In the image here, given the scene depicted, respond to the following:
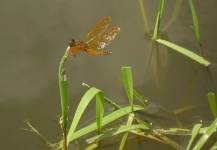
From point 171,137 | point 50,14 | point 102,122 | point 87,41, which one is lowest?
point 171,137

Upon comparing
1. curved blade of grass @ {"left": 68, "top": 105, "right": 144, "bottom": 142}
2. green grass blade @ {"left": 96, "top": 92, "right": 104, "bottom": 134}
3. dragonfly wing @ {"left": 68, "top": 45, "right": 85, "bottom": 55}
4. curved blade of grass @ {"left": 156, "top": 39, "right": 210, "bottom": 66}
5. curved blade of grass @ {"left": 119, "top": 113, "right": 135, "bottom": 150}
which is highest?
dragonfly wing @ {"left": 68, "top": 45, "right": 85, "bottom": 55}

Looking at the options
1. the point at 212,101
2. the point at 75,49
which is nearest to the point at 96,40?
the point at 75,49

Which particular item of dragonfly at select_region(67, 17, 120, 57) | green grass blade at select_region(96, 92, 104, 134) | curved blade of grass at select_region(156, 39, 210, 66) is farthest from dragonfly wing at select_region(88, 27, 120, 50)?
curved blade of grass at select_region(156, 39, 210, 66)

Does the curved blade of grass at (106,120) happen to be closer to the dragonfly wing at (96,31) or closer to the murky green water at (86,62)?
the murky green water at (86,62)

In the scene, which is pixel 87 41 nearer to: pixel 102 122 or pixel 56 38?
pixel 102 122

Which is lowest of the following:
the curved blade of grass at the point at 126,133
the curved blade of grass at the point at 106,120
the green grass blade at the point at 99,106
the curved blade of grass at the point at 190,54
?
the curved blade of grass at the point at 126,133

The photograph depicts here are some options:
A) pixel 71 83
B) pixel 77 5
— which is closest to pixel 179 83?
pixel 71 83

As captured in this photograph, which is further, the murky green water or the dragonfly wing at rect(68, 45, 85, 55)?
the murky green water

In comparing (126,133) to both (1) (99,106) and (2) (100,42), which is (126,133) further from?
(2) (100,42)

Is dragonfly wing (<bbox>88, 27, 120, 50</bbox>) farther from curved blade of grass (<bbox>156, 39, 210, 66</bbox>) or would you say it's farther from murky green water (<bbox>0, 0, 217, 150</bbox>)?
curved blade of grass (<bbox>156, 39, 210, 66</bbox>)

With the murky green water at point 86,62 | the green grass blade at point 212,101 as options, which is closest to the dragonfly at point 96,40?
the murky green water at point 86,62

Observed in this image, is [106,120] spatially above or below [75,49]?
below
